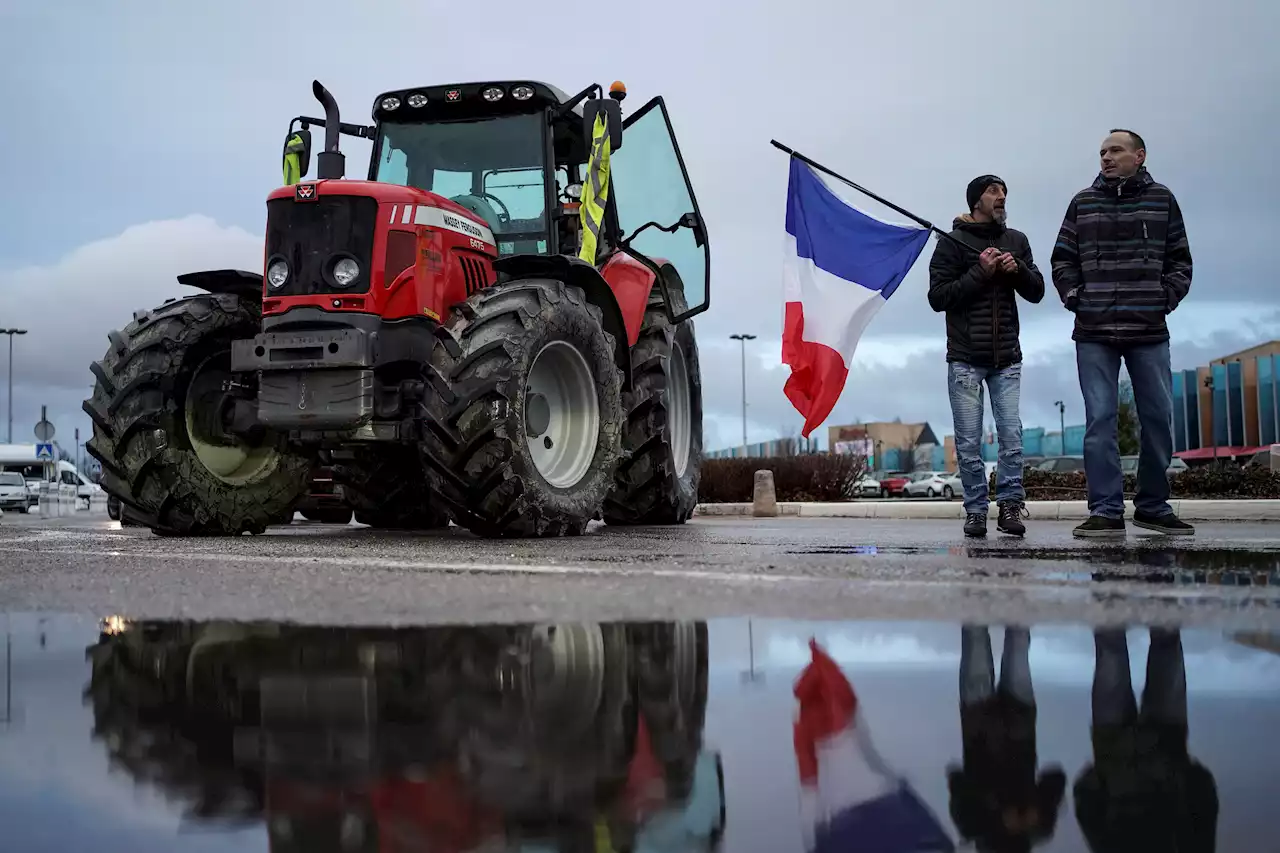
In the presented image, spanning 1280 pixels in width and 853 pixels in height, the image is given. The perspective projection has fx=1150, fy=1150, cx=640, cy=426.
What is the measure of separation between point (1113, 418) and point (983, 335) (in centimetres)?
98

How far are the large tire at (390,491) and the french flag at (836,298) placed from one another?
2.85 m

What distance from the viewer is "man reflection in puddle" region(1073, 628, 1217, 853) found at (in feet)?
4.06

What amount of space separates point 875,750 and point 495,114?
284 inches

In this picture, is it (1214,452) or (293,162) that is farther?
(1214,452)

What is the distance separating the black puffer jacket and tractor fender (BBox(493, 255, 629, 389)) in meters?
2.16

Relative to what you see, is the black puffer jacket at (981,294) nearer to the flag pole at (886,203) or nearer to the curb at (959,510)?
the flag pole at (886,203)

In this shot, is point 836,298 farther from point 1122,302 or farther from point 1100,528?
point 1100,528

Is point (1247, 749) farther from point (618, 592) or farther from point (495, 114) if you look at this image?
point (495, 114)

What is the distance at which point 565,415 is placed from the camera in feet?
25.1

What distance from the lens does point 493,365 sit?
6262 millimetres

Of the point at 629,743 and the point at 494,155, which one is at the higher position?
the point at 494,155

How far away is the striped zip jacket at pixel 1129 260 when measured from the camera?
6.59 metres

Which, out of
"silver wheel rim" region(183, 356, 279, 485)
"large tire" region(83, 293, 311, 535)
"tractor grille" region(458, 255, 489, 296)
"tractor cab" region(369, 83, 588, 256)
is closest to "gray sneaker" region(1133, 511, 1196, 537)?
Result: "tractor cab" region(369, 83, 588, 256)

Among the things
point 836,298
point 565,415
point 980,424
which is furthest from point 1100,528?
point 565,415
